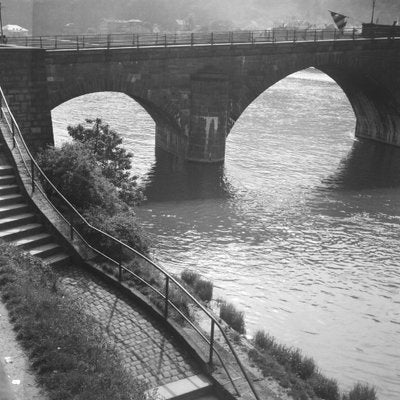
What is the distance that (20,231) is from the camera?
46.0 feet

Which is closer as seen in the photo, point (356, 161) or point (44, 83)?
point (44, 83)

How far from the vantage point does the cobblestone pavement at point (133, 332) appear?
10438mm

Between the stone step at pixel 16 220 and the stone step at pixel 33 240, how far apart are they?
508 millimetres

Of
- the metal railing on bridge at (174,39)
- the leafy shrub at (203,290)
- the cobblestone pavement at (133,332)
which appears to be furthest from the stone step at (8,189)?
the metal railing on bridge at (174,39)

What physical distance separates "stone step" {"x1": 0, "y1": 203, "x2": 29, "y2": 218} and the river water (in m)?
8.04

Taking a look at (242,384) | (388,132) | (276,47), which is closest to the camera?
(242,384)

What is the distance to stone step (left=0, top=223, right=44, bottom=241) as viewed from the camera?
1380cm

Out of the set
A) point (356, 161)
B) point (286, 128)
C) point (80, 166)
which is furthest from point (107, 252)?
point (286, 128)

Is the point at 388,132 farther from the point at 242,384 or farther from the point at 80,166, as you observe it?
the point at 242,384

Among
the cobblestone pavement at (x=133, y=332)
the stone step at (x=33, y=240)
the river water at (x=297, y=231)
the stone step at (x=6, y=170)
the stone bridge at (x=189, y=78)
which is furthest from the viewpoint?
the stone bridge at (x=189, y=78)

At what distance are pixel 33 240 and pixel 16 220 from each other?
827mm

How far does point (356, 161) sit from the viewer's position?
141 ft

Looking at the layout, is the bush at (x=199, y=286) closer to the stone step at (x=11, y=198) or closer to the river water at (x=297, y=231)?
the river water at (x=297, y=231)

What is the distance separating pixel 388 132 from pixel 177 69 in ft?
74.1
